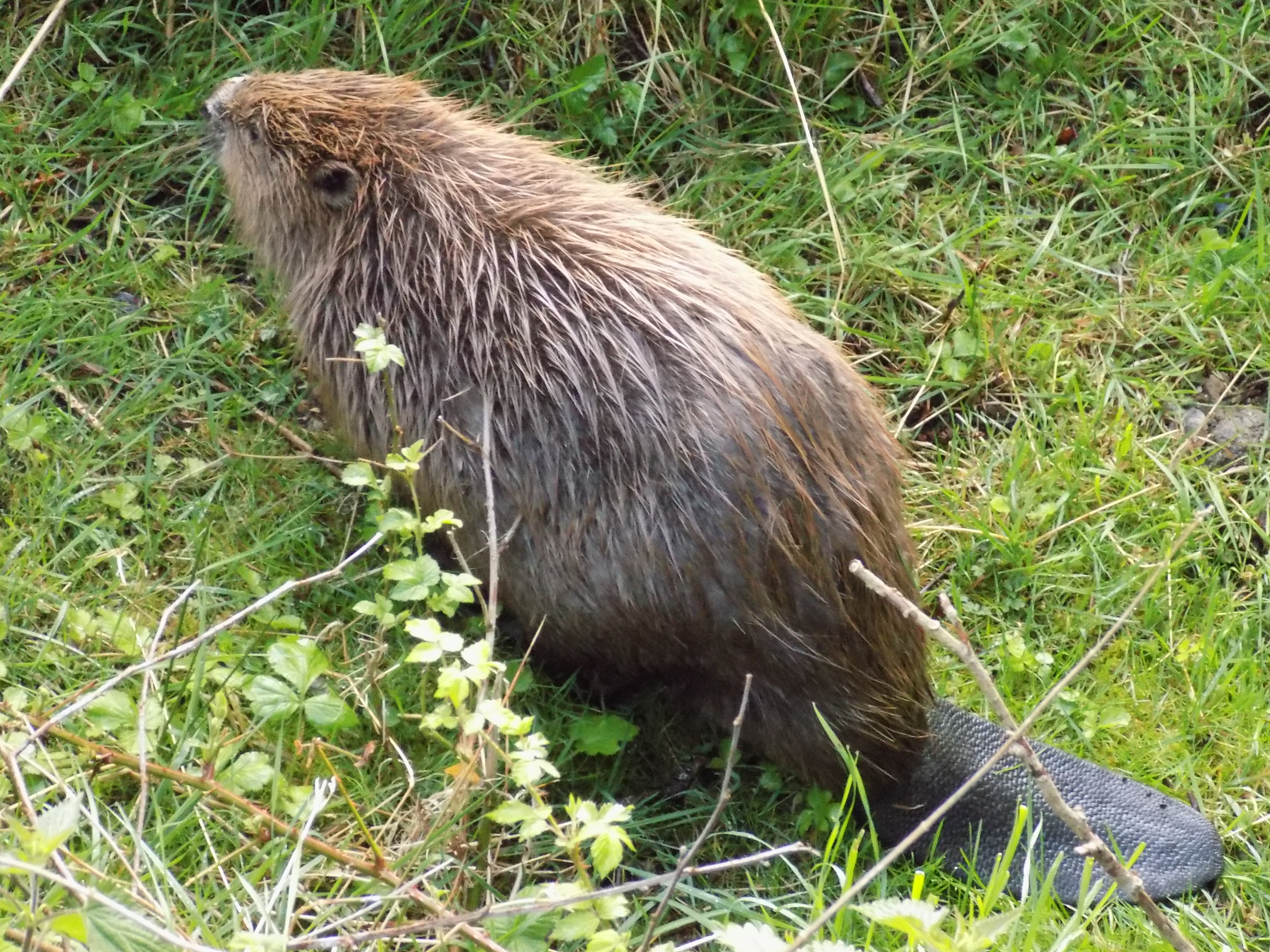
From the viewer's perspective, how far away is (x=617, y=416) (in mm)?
2232

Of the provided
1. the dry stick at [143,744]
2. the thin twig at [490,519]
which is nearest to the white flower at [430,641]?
the thin twig at [490,519]

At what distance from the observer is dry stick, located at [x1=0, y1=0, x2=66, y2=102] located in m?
2.59

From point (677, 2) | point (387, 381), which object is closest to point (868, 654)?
point (387, 381)

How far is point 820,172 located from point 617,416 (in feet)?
3.68

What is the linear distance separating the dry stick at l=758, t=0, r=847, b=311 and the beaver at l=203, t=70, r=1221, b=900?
53 centimetres

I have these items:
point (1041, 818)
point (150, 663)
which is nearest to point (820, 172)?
point (1041, 818)

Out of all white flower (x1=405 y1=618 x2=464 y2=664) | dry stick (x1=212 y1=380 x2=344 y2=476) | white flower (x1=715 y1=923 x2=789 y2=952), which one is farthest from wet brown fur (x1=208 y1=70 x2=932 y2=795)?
white flower (x1=715 y1=923 x2=789 y2=952)

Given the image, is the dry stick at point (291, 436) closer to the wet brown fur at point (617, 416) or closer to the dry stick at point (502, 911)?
the wet brown fur at point (617, 416)

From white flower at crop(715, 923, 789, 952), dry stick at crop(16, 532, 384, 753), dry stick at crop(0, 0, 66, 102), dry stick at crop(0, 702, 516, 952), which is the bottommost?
dry stick at crop(0, 702, 516, 952)

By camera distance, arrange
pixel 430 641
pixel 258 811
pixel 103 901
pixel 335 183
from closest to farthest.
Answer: pixel 103 901
pixel 430 641
pixel 258 811
pixel 335 183

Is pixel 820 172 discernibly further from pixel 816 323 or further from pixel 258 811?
pixel 258 811

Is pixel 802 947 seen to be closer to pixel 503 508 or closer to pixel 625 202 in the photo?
pixel 503 508

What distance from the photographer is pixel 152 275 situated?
3.02 m

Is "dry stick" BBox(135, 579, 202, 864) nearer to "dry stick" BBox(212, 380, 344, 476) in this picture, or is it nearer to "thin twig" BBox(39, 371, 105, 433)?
"dry stick" BBox(212, 380, 344, 476)
